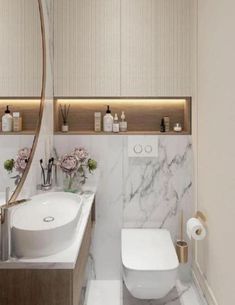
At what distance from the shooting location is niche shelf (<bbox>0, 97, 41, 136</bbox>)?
137 cm

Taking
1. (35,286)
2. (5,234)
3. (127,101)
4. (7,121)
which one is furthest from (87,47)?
(35,286)

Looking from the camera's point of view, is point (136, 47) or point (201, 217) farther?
point (136, 47)

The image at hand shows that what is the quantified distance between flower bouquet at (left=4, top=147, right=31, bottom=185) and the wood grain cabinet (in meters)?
0.85

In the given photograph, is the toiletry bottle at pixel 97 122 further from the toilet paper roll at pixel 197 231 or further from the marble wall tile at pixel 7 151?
the toilet paper roll at pixel 197 231

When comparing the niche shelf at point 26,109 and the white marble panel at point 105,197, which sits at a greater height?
the niche shelf at point 26,109

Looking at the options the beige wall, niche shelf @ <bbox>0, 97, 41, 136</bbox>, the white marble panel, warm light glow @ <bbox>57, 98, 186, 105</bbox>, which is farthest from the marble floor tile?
warm light glow @ <bbox>57, 98, 186, 105</bbox>

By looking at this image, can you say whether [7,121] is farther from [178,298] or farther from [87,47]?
[178,298]

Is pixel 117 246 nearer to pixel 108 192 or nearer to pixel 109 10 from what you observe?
pixel 108 192

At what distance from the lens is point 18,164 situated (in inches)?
60.1

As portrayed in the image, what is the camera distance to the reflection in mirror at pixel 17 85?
1.31 m

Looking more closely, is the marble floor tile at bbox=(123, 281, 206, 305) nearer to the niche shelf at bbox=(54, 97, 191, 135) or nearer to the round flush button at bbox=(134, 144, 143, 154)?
the round flush button at bbox=(134, 144, 143, 154)

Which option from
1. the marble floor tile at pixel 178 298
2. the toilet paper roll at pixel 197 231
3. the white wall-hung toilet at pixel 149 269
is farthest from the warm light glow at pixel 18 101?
the marble floor tile at pixel 178 298

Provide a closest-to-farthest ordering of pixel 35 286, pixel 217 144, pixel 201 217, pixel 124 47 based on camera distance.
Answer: pixel 35 286 → pixel 217 144 → pixel 201 217 → pixel 124 47

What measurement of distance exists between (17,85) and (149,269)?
4.13 ft
